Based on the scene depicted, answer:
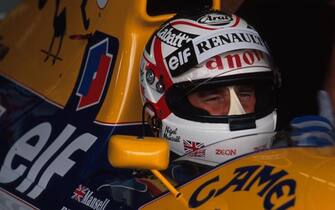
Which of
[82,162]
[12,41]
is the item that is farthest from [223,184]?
[12,41]

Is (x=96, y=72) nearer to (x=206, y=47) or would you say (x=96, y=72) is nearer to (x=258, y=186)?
(x=206, y=47)

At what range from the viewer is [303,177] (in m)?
2.15

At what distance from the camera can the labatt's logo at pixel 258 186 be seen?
2.10 m

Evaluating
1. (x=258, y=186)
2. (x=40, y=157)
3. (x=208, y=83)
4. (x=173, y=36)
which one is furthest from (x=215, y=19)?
(x=258, y=186)

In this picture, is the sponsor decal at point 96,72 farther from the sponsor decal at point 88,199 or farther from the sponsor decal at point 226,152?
the sponsor decal at point 226,152

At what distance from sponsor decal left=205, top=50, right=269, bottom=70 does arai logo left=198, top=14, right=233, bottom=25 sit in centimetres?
15

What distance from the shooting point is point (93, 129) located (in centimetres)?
328

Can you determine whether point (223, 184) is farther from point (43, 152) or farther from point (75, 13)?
point (75, 13)

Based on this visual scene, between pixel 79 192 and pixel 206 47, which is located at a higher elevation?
pixel 206 47

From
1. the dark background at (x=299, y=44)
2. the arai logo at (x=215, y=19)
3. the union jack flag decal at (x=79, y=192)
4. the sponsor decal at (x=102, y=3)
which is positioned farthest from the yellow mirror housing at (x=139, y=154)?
the dark background at (x=299, y=44)

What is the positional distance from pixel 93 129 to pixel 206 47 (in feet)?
2.00

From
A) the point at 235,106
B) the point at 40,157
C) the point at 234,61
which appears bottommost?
the point at 40,157

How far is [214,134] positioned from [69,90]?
87 cm

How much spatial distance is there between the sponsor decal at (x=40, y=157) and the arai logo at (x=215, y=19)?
617 mm
